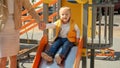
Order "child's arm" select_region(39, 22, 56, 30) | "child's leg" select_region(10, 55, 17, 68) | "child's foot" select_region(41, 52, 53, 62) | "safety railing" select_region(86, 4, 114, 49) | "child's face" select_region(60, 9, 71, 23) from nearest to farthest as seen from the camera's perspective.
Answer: "child's leg" select_region(10, 55, 17, 68) < "child's arm" select_region(39, 22, 56, 30) < "child's face" select_region(60, 9, 71, 23) < "child's foot" select_region(41, 52, 53, 62) < "safety railing" select_region(86, 4, 114, 49)

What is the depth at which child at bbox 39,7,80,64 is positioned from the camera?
5.49 metres

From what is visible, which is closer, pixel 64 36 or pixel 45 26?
A: pixel 45 26

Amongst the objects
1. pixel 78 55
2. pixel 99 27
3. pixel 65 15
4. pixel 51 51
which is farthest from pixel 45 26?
pixel 99 27

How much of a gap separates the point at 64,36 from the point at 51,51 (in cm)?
29

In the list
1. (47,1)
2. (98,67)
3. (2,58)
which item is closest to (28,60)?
(98,67)

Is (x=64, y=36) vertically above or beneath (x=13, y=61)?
above

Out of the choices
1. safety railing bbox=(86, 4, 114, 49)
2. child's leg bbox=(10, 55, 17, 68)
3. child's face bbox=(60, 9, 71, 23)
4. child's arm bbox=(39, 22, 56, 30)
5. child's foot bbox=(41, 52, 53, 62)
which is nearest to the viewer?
child's leg bbox=(10, 55, 17, 68)

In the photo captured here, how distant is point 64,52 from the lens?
553 centimetres

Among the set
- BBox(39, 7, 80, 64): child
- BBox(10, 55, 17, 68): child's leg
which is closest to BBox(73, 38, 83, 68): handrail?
BBox(39, 7, 80, 64): child

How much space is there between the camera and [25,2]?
4934mm

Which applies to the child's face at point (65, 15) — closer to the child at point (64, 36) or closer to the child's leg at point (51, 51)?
the child at point (64, 36)

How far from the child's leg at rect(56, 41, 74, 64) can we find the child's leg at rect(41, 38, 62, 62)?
12 cm

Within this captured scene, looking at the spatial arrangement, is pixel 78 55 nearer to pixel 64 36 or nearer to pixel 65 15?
pixel 64 36

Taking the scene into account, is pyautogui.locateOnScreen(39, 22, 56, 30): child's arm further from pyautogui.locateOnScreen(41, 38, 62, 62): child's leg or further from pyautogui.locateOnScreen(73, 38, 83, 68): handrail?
pyautogui.locateOnScreen(73, 38, 83, 68): handrail
